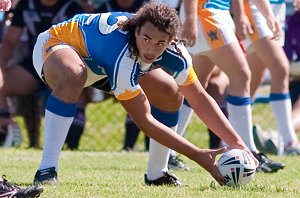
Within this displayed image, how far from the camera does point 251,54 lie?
9.88 meters

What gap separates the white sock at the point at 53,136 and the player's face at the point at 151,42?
0.75 meters

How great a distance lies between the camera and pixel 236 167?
6348 mm

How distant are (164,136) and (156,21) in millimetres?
701

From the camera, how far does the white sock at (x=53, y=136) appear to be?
6422 millimetres

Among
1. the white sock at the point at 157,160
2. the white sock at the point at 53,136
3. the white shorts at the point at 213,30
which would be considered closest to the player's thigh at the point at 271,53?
the white shorts at the point at 213,30

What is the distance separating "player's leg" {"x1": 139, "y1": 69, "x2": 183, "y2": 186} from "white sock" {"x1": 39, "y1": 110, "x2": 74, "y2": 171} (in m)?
0.58

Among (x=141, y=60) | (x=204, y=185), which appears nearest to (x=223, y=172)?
(x=204, y=185)

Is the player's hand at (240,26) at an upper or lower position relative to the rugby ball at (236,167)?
upper

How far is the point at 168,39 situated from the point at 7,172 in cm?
211

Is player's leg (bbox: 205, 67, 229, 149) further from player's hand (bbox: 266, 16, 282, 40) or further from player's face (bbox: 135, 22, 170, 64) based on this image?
player's face (bbox: 135, 22, 170, 64)

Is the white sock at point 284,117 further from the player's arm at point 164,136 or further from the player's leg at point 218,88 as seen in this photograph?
the player's arm at point 164,136

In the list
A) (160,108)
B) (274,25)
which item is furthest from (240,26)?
(160,108)

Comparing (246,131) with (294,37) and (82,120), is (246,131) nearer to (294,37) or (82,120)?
(82,120)

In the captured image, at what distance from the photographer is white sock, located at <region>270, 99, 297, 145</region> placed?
31.6 ft
